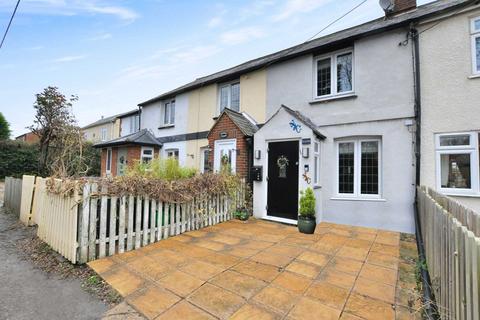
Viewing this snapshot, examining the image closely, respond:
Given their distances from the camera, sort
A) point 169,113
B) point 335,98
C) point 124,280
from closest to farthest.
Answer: point 124,280 → point 335,98 → point 169,113

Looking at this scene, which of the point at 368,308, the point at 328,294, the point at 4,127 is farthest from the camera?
the point at 4,127

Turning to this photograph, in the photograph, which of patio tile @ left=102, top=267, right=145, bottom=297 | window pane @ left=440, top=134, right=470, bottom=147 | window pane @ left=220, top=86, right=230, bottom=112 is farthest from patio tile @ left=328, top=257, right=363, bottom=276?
window pane @ left=220, top=86, right=230, bottom=112

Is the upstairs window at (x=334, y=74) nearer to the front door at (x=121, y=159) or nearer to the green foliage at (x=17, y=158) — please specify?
the front door at (x=121, y=159)

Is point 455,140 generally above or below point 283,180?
above

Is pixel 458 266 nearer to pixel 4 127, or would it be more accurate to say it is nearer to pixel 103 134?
pixel 4 127

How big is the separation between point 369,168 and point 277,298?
5.27m

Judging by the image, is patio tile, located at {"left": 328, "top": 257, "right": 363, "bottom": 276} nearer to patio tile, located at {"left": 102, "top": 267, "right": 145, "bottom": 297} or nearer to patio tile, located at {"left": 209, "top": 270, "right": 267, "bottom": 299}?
patio tile, located at {"left": 209, "top": 270, "right": 267, "bottom": 299}

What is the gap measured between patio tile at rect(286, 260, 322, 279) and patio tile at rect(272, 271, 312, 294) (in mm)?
133

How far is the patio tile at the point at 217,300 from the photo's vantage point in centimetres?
263

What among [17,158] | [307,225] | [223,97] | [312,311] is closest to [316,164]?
[307,225]

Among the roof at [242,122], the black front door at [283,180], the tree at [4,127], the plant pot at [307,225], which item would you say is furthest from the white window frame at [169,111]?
the tree at [4,127]

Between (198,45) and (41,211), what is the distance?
27.5 ft

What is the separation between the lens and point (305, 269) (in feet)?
12.3

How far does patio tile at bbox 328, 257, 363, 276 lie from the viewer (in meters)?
3.74
